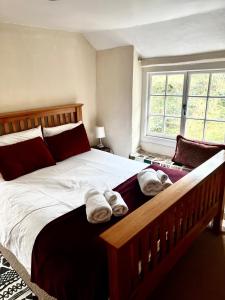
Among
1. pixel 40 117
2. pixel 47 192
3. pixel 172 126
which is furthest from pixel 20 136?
pixel 172 126

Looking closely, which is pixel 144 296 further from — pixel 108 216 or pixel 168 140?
pixel 168 140

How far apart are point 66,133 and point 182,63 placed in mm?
1700

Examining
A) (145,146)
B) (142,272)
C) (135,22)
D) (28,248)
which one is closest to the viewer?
(142,272)

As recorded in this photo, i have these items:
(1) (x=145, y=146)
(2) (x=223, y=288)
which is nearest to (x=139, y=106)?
(1) (x=145, y=146)

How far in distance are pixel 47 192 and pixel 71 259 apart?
82 cm

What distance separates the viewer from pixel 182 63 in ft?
9.63

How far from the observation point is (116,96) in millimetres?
3389

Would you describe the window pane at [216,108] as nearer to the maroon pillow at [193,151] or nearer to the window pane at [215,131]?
the window pane at [215,131]

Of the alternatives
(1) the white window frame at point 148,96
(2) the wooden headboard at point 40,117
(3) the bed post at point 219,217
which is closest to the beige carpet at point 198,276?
(3) the bed post at point 219,217

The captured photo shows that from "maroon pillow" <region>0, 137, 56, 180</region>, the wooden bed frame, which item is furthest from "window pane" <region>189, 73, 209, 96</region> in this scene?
"maroon pillow" <region>0, 137, 56, 180</region>

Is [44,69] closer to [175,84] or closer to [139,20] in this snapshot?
[139,20]

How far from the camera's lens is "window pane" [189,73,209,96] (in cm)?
289

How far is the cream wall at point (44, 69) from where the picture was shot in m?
2.62

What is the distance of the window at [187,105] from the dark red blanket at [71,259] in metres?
1.98
